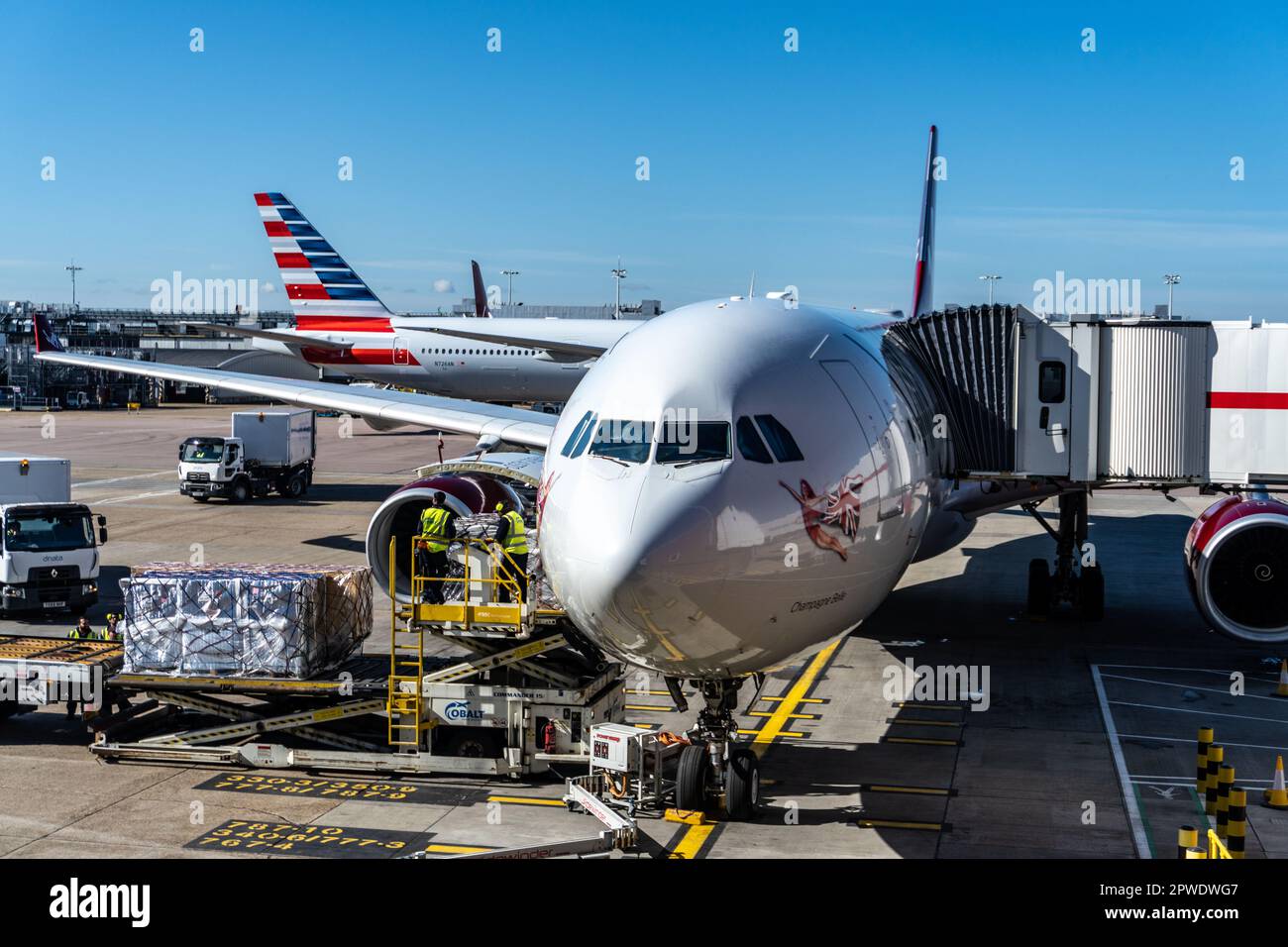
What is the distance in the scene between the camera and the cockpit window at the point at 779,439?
1079 cm

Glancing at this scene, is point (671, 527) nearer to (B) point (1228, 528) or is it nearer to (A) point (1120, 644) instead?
(B) point (1228, 528)

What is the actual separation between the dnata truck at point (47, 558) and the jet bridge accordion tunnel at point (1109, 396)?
1495 cm

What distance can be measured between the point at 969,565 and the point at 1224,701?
38.5 ft

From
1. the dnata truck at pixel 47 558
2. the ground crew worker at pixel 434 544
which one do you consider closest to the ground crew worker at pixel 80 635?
the dnata truck at pixel 47 558

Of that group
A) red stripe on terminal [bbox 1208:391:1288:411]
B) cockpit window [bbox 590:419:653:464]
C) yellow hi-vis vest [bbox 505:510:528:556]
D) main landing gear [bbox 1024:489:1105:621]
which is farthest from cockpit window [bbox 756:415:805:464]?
main landing gear [bbox 1024:489:1105:621]

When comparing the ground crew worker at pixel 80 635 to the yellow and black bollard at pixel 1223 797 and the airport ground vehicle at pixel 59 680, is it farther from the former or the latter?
the yellow and black bollard at pixel 1223 797

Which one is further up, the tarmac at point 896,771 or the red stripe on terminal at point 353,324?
the red stripe on terminal at point 353,324

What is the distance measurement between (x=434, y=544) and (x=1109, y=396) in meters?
8.92

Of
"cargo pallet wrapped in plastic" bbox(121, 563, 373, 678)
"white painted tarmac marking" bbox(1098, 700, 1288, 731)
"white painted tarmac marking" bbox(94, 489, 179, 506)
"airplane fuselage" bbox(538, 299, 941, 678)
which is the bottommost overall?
"white painted tarmac marking" bbox(1098, 700, 1288, 731)

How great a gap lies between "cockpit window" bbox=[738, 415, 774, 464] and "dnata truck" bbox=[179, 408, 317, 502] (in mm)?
30489

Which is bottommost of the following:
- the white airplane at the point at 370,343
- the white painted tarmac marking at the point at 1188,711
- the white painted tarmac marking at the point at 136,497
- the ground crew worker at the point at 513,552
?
the white painted tarmac marking at the point at 1188,711

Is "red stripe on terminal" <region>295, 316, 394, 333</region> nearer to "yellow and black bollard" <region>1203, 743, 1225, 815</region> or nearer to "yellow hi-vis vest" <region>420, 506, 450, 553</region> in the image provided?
"yellow hi-vis vest" <region>420, 506, 450, 553</region>

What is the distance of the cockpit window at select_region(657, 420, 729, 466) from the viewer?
10.5m

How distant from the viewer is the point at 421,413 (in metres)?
23.6
